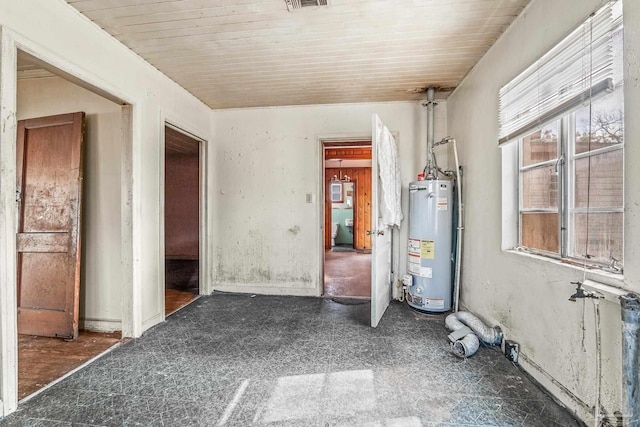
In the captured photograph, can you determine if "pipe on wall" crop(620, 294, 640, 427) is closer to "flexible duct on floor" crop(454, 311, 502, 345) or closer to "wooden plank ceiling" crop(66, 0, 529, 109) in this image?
"flexible duct on floor" crop(454, 311, 502, 345)

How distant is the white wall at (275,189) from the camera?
3.65 m

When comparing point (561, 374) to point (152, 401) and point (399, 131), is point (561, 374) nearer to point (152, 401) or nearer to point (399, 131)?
point (152, 401)

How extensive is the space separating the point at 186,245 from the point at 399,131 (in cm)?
515

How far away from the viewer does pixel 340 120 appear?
3641mm

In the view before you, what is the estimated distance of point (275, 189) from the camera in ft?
12.3

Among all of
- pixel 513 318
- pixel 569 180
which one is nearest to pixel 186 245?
pixel 513 318

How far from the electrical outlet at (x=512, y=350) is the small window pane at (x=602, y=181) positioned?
105 centimetres

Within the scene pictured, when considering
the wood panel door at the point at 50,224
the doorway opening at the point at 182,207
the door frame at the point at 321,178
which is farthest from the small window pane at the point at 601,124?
the doorway opening at the point at 182,207

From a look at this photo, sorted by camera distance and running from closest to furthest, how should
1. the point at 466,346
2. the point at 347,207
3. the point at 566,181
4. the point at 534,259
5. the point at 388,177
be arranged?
the point at 566,181 < the point at 534,259 < the point at 466,346 < the point at 388,177 < the point at 347,207

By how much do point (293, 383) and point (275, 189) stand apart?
2442 millimetres

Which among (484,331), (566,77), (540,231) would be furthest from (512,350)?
(566,77)

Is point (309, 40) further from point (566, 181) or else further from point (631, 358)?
point (631, 358)

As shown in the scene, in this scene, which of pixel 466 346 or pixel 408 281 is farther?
pixel 408 281

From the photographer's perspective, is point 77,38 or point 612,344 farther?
point 77,38
